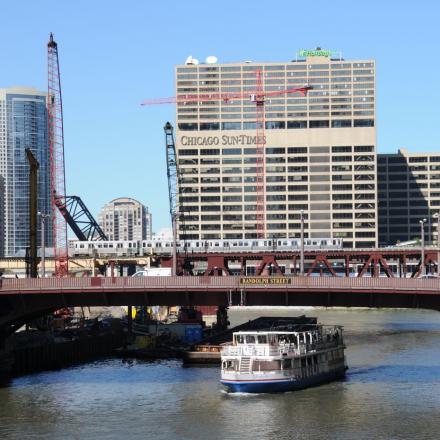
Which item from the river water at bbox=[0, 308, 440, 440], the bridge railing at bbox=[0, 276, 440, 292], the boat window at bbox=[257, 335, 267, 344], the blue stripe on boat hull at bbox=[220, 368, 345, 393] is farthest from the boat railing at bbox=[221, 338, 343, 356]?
the bridge railing at bbox=[0, 276, 440, 292]

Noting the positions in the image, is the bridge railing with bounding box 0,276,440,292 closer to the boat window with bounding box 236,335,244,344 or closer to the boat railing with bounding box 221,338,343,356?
the boat window with bounding box 236,335,244,344

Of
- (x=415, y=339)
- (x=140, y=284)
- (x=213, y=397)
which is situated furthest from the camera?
(x=415, y=339)

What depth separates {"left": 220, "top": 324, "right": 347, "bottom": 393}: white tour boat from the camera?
97.2m

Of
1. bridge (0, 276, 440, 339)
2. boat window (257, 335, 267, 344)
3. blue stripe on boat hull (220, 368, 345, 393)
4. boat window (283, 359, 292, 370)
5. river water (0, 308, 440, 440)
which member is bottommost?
river water (0, 308, 440, 440)

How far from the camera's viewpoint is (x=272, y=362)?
322ft

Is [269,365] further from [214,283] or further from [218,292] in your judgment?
[218,292]

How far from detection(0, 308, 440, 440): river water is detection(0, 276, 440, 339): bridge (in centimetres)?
825

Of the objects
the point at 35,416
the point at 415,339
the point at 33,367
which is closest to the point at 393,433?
the point at 35,416

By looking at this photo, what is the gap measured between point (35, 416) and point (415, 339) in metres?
82.1

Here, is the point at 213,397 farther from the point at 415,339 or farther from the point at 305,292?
the point at 415,339

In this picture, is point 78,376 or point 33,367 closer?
point 78,376

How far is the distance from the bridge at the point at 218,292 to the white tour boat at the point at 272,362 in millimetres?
3792

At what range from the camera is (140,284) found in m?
102

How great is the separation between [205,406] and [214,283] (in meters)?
14.5
